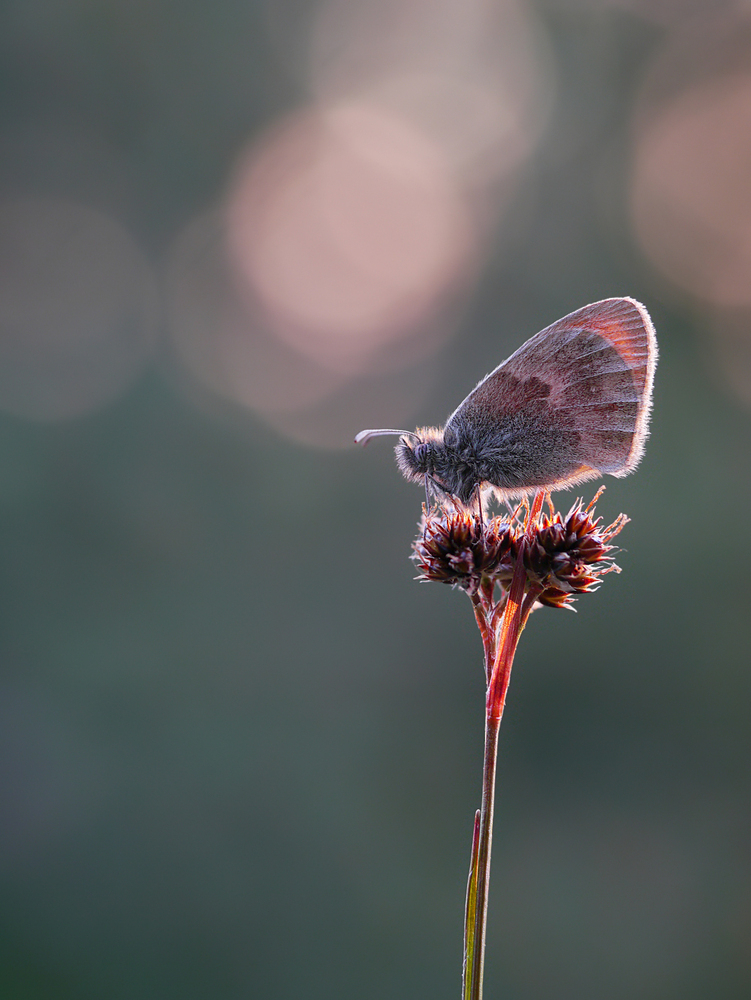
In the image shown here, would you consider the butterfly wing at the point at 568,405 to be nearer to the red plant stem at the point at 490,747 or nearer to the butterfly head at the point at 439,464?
the butterfly head at the point at 439,464

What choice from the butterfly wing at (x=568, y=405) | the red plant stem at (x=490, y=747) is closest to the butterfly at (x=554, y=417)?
the butterfly wing at (x=568, y=405)

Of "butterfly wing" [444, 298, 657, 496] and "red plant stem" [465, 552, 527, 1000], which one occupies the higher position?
"butterfly wing" [444, 298, 657, 496]

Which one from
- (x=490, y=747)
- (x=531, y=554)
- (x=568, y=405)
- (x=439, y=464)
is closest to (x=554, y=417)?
(x=568, y=405)

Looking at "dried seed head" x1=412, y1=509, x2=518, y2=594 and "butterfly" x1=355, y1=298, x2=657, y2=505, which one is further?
"butterfly" x1=355, y1=298, x2=657, y2=505

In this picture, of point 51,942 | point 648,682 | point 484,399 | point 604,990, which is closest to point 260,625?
point 51,942

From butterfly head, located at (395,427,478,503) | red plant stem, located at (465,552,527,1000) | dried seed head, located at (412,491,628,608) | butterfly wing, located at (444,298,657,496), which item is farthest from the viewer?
butterfly head, located at (395,427,478,503)

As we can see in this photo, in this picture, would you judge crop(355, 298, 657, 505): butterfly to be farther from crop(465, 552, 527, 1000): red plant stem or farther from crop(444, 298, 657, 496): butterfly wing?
crop(465, 552, 527, 1000): red plant stem

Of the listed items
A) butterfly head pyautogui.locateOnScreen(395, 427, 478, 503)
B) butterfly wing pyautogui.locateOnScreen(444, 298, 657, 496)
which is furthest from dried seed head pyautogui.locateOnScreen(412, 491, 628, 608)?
butterfly head pyautogui.locateOnScreen(395, 427, 478, 503)

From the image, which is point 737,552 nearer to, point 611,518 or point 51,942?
point 611,518
